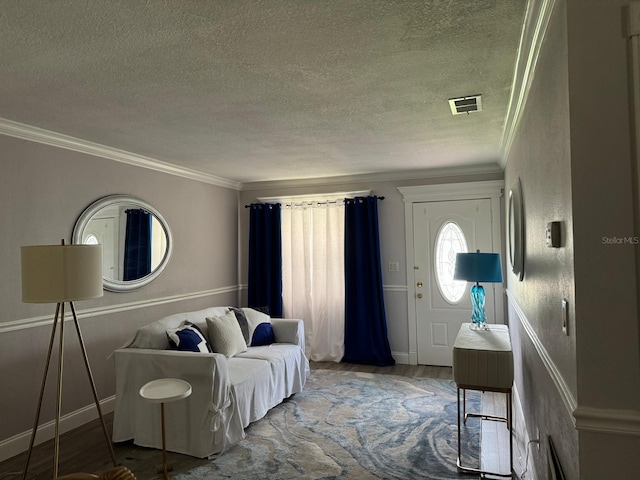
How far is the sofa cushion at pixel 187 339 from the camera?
3.37 metres

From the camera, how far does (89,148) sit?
148 inches

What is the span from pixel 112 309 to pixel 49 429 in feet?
3.54

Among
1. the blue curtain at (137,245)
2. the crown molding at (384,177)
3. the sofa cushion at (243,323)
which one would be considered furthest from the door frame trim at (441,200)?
the blue curtain at (137,245)

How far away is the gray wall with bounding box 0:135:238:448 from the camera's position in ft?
10.3

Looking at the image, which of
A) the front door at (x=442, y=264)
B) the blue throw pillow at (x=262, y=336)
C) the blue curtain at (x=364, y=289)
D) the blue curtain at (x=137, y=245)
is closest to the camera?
the blue curtain at (x=137, y=245)

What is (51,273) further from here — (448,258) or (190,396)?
(448,258)

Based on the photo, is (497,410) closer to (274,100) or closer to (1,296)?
(274,100)

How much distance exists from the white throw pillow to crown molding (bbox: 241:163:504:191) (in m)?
2.50

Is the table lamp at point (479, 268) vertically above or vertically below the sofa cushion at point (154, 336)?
above

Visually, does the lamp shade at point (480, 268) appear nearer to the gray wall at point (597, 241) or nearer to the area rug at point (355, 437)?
the area rug at point (355, 437)

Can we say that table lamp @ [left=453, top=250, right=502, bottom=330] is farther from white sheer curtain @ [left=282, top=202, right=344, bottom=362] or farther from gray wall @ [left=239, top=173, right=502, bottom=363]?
white sheer curtain @ [left=282, top=202, right=344, bottom=362]

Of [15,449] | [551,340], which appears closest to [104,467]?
[15,449]

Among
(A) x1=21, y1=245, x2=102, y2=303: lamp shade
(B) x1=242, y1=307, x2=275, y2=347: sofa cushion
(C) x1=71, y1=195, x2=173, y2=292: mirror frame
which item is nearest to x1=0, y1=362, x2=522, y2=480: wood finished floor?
(C) x1=71, y1=195, x2=173, y2=292: mirror frame

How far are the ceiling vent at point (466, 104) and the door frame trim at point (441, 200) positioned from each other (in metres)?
2.21
